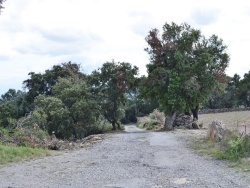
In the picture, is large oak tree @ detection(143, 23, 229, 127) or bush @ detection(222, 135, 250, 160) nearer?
bush @ detection(222, 135, 250, 160)

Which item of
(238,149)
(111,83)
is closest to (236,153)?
(238,149)

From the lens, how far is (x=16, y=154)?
1414cm

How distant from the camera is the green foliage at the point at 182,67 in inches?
1202

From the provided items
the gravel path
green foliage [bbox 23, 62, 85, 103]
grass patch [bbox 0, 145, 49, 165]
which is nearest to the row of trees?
green foliage [bbox 23, 62, 85, 103]

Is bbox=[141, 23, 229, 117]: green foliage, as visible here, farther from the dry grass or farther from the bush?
the bush

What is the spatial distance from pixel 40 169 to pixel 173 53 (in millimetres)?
22335

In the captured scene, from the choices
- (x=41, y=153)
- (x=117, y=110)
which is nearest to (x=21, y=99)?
(x=117, y=110)

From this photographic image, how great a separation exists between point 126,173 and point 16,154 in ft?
19.1

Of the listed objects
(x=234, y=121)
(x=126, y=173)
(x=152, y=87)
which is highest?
(x=152, y=87)

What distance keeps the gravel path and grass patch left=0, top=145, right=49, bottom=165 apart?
0.80 meters

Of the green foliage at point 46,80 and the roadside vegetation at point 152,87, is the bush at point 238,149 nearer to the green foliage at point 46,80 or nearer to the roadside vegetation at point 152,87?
the roadside vegetation at point 152,87

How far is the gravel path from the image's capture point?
337 inches

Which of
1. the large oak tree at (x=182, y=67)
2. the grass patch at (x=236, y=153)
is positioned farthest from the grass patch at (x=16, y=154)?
the large oak tree at (x=182, y=67)

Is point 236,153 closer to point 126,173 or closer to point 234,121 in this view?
point 126,173
